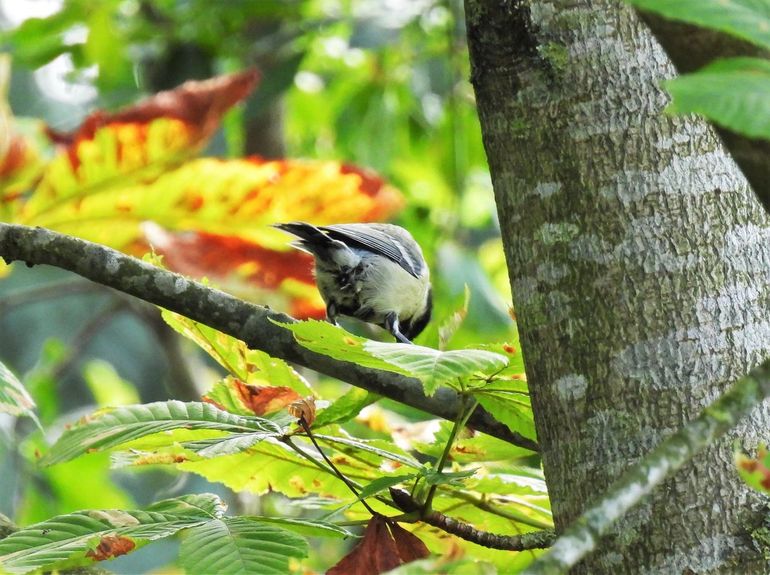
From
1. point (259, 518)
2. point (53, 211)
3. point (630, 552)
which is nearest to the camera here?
point (630, 552)

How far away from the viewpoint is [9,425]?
5664 millimetres

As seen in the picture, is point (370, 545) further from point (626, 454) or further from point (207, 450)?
point (626, 454)

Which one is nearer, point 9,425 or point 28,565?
point 28,565

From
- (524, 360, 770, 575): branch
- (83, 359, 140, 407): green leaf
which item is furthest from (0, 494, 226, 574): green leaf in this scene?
(83, 359, 140, 407): green leaf

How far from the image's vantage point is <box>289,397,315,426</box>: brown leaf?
1752 mm

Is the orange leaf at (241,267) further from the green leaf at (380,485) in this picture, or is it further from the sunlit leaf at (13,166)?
the green leaf at (380,485)

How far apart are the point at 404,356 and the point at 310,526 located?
390 mm

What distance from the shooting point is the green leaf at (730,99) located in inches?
34.2

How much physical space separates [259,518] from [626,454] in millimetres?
551

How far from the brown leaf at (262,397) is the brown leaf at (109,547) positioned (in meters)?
0.46

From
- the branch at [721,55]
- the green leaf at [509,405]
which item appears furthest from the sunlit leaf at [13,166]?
the branch at [721,55]

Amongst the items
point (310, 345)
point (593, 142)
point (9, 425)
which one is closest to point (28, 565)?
point (310, 345)

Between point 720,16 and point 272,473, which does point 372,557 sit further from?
point 720,16

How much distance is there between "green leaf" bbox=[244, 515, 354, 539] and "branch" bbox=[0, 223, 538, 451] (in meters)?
0.25
